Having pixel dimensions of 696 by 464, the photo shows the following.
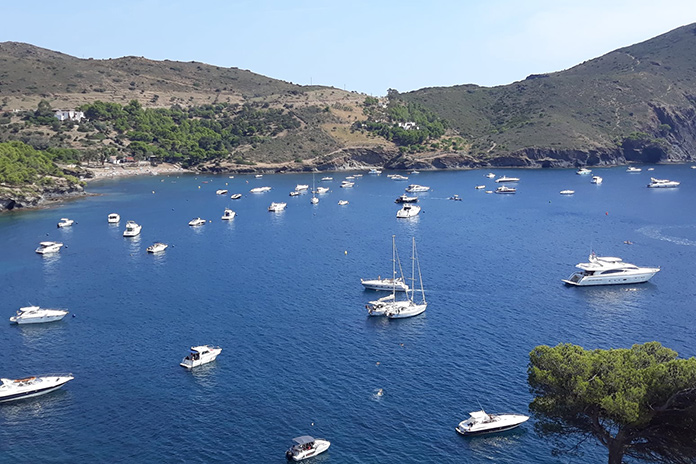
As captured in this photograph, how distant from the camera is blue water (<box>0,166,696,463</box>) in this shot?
151ft

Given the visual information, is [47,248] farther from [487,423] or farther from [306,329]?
[487,423]

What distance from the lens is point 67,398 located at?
51.5m

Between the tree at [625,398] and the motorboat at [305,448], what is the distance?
14611mm

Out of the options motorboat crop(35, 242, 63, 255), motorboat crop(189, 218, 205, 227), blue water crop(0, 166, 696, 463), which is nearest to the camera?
blue water crop(0, 166, 696, 463)

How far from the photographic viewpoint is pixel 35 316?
6875cm

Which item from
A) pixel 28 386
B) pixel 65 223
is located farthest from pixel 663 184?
pixel 28 386

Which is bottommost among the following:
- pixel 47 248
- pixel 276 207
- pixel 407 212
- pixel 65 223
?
pixel 47 248

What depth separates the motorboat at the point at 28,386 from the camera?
5091 cm

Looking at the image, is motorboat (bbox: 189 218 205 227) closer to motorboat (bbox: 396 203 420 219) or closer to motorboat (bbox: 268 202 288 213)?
motorboat (bbox: 268 202 288 213)

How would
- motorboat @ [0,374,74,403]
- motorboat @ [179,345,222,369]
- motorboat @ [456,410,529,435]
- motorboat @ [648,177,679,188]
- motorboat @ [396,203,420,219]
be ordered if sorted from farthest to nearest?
motorboat @ [648,177,679,188], motorboat @ [396,203,420,219], motorboat @ [179,345,222,369], motorboat @ [0,374,74,403], motorboat @ [456,410,529,435]

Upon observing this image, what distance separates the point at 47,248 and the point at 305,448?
254ft

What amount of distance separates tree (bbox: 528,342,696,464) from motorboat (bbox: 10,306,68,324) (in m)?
53.2

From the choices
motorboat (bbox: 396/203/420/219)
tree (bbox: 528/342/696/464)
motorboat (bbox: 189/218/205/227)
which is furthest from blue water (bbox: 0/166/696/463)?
tree (bbox: 528/342/696/464)

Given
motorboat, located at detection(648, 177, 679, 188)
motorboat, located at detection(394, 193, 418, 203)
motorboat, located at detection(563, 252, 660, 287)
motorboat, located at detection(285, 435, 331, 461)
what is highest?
motorboat, located at detection(648, 177, 679, 188)
